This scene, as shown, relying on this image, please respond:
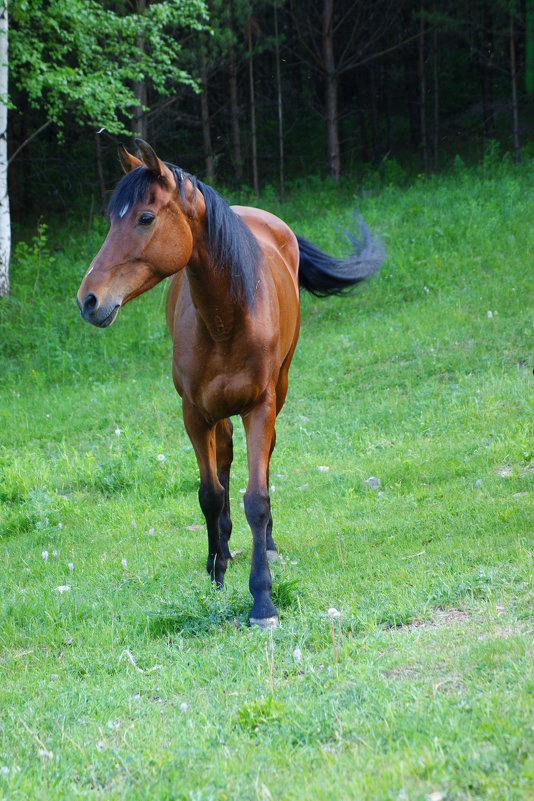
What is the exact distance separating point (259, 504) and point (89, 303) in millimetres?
1479

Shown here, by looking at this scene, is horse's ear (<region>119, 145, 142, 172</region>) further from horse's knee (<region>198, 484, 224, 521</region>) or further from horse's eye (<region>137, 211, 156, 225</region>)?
horse's knee (<region>198, 484, 224, 521</region>)

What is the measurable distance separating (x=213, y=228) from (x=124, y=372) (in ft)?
25.8

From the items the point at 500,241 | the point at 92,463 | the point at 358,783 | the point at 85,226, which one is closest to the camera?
the point at 358,783

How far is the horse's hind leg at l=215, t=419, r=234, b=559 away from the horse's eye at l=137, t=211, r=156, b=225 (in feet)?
6.12

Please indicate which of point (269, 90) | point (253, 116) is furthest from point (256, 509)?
point (269, 90)

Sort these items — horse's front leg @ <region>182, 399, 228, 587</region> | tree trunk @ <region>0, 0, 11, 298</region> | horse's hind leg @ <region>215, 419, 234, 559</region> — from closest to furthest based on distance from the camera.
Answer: horse's front leg @ <region>182, 399, 228, 587</region> < horse's hind leg @ <region>215, 419, 234, 559</region> < tree trunk @ <region>0, 0, 11, 298</region>

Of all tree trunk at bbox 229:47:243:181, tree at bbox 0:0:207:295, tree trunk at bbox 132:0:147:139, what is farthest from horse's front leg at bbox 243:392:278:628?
tree trunk at bbox 229:47:243:181

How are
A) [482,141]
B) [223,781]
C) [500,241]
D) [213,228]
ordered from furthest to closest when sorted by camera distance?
[482,141] → [500,241] → [213,228] → [223,781]

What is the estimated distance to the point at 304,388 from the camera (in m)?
10.1

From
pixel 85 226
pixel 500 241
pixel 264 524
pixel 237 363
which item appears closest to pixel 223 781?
pixel 264 524

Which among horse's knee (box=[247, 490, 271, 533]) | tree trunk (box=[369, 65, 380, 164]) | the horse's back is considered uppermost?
the horse's back

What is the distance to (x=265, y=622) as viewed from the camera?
14.0 feet

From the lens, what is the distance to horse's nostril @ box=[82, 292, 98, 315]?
3.88m

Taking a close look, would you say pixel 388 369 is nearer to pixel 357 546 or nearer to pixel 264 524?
pixel 357 546
